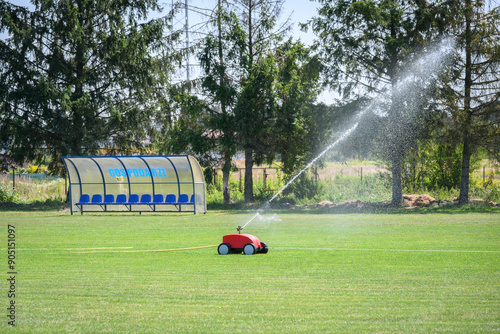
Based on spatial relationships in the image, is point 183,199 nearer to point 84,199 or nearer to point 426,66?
point 84,199

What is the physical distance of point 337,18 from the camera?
32.0m

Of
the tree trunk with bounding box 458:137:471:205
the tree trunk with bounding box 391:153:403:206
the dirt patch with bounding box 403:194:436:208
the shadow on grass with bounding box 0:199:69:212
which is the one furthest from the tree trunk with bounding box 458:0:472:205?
the shadow on grass with bounding box 0:199:69:212

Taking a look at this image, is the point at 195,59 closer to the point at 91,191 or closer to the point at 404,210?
the point at 91,191

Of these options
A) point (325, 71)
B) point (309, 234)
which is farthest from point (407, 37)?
point (309, 234)

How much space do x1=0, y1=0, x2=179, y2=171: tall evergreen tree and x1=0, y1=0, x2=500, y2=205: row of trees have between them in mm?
79

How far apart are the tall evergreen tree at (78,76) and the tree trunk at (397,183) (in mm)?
15892

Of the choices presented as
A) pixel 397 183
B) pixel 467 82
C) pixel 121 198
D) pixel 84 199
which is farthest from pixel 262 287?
pixel 467 82

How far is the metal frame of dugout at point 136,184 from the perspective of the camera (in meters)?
26.9

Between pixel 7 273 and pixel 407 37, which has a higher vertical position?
pixel 407 37

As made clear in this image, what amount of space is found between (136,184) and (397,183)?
15.0 meters

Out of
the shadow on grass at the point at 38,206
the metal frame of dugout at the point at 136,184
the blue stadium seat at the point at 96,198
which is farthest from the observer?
the shadow on grass at the point at 38,206

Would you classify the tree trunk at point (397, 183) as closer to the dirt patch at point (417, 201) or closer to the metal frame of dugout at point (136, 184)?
the dirt patch at point (417, 201)

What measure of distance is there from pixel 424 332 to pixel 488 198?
29.9 metres

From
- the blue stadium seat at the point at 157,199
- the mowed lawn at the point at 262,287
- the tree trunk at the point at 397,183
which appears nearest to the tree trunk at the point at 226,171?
the blue stadium seat at the point at 157,199
